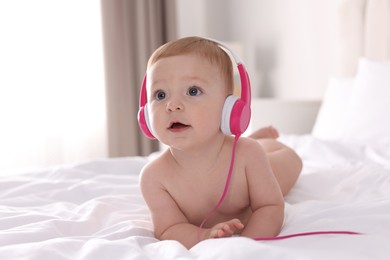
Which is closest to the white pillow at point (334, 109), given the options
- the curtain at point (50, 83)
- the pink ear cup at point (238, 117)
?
the pink ear cup at point (238, 117)

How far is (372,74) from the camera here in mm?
2312

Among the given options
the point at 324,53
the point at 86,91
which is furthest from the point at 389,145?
the point at 86,91

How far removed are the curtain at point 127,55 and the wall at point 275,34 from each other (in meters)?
0.33

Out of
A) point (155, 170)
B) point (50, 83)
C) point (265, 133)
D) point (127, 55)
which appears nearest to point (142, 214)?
point (155, 170)

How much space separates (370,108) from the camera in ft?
7.13

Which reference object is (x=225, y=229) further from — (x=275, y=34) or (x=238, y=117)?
(x=275, y=34)

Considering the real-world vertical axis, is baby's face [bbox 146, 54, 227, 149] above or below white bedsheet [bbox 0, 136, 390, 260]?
above

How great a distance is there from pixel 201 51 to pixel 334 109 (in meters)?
1.64

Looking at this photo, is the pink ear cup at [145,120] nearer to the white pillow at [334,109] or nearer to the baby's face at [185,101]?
the baby's face at [185,101]

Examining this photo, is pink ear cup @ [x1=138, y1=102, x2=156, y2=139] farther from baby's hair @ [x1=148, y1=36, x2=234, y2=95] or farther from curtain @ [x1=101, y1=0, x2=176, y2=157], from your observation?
curtain @ [x1=101, y1=0, x2=176, y2=157]

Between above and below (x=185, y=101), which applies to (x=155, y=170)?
below

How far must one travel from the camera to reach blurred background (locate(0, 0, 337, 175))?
11.1 feet

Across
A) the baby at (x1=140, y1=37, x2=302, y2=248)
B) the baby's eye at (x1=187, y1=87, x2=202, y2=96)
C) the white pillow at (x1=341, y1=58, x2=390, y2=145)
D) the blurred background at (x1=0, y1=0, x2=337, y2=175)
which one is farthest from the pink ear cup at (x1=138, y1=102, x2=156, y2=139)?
the blurred background at (x1=0, y1=0, x2=337, y2=175)

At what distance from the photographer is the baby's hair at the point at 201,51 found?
3.49ft
